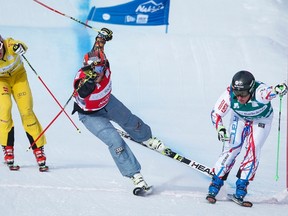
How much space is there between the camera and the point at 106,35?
6469 mm

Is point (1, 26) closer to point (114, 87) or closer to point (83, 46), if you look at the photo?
point (83, 46)

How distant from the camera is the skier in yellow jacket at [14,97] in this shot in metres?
6.63

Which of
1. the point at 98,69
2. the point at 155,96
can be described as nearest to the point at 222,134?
the point at 98,69

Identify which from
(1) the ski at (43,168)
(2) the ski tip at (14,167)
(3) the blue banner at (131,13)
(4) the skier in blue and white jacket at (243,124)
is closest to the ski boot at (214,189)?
(4) the skier in blue and white jacket at (243,124)

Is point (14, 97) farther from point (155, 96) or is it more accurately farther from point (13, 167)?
point (155, 96)

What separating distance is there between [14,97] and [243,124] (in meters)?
2.55

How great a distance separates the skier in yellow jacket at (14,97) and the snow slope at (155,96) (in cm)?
22

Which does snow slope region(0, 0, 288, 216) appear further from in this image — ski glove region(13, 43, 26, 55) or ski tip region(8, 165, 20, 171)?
ski glove region(13, 43, 26, 55)

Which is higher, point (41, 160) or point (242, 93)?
point (242, 93)

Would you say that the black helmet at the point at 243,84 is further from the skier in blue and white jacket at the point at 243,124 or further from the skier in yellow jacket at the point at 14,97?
the skier in yellow jacket at the point at 14,97

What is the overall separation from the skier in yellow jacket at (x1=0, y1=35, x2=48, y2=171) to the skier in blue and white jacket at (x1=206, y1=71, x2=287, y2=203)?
6.69 ft

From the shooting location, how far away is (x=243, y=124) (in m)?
6.09

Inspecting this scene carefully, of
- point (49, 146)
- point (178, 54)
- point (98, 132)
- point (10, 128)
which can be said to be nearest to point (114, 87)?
point (178, 54)

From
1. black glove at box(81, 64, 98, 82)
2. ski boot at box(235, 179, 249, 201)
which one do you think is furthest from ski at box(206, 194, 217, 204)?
black glove at box(81, 64, 98, 82)
